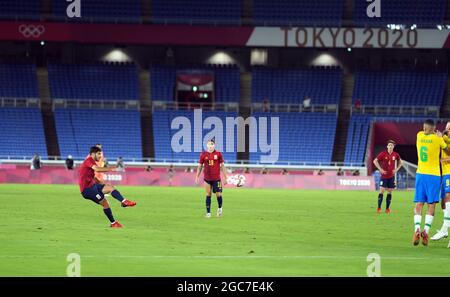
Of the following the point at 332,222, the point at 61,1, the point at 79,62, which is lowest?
the point at 332,222

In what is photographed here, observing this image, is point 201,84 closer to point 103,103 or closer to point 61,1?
point 103,103

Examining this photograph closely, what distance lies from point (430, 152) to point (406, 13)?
173ft

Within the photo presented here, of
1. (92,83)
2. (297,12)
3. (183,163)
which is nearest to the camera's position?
(183,163)

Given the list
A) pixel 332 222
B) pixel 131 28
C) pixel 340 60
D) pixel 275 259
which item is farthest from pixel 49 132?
pixel 275 259

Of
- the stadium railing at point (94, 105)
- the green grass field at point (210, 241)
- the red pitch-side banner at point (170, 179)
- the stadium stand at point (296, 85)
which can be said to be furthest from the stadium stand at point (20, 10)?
the green grass field at point (210, 241)

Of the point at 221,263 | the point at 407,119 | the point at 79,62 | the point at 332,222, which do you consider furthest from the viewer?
the point at 79,62

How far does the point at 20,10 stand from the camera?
70.8 metres

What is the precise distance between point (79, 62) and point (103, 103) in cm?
466

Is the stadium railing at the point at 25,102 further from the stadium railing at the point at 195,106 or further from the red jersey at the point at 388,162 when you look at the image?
the red jersey at the point at 388,162

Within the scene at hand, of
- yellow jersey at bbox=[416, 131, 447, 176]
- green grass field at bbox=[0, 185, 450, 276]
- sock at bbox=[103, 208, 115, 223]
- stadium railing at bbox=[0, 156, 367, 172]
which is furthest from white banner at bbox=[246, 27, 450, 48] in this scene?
yellow jersey at bbox=[416, 131, 447, 176]

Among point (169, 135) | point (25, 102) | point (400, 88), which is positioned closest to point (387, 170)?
point (169, 135)

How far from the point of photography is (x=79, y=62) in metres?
73.7

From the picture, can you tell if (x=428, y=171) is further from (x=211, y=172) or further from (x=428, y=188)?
(x=211, y=172)

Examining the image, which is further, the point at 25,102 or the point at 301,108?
the point at 301,108
